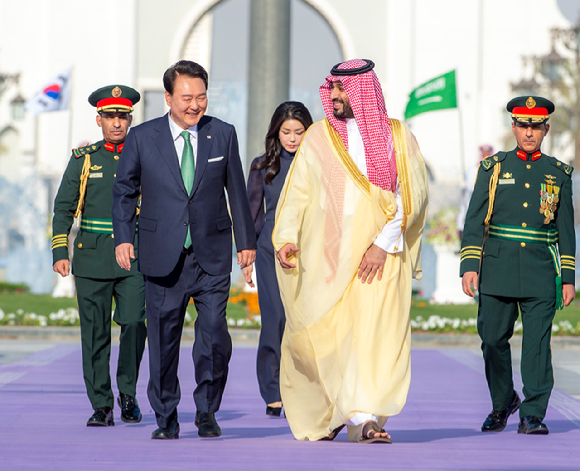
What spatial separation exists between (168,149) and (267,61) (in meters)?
13.2

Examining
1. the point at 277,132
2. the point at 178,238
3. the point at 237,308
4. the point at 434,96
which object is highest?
the point at 434,96

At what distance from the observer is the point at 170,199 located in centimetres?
576

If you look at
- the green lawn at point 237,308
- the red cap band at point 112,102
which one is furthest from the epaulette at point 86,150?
the green lawn at point 237,308

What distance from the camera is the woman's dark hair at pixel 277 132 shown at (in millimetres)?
7438

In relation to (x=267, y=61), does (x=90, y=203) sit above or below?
below

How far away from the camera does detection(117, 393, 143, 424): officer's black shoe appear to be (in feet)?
21.2

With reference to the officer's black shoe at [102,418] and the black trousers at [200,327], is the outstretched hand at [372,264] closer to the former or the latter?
the black trousers at [200,327]

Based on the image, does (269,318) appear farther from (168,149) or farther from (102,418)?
(168,149)

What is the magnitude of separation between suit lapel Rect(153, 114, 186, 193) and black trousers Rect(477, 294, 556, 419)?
6.49 feet

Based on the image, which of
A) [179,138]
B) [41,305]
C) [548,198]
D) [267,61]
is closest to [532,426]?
[548,198]

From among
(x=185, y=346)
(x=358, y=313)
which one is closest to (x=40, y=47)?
(x=185, y=346)

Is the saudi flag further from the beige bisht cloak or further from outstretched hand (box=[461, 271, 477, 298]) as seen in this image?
the beige bisht cloak

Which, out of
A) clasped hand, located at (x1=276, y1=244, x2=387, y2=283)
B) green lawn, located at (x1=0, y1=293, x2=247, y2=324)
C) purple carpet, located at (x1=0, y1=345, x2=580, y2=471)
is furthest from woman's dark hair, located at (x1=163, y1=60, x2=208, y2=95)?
green lawn, located at (x1=0, y1=293, x2=247, y2=324)

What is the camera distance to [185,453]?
5211mm
